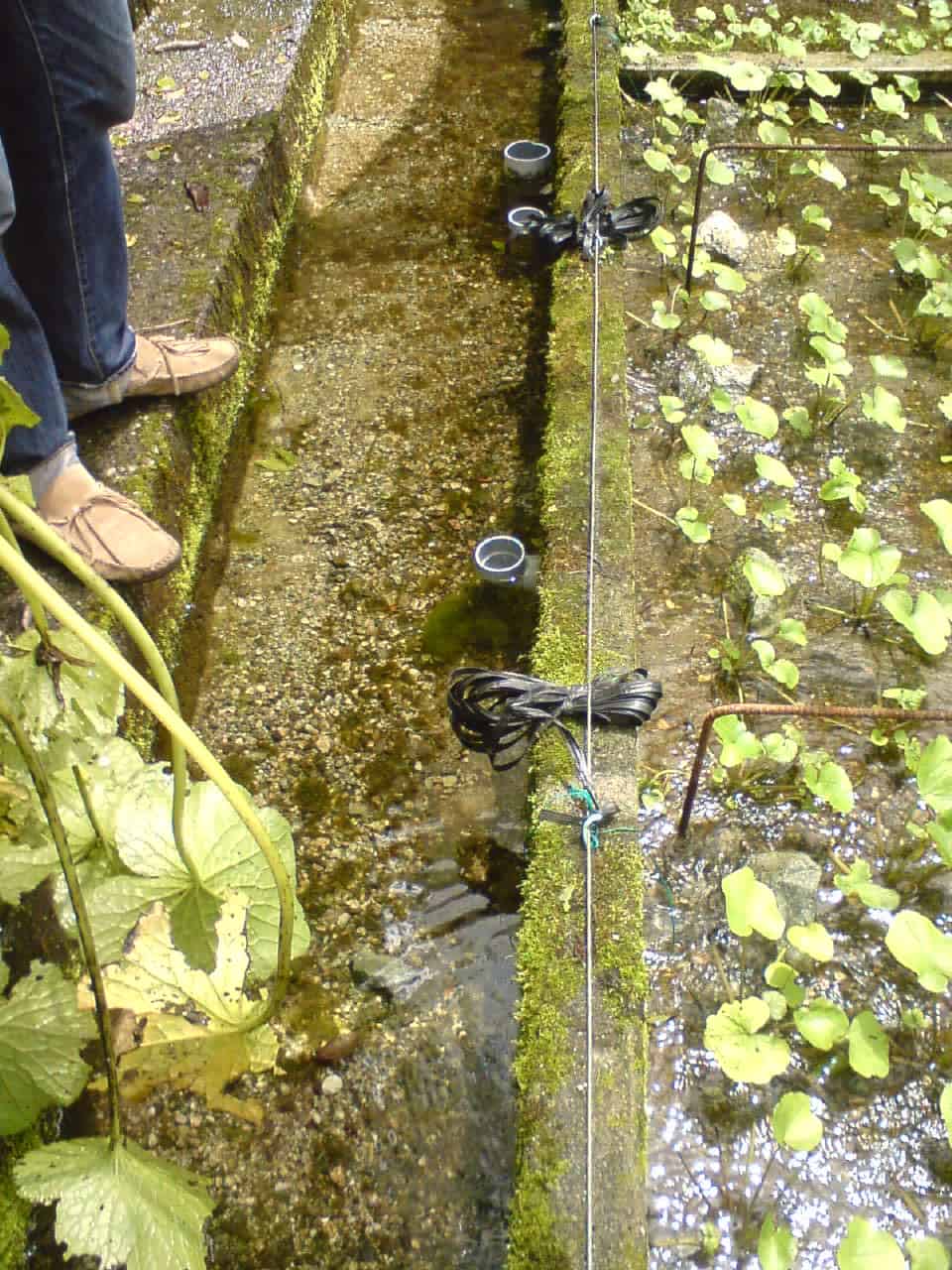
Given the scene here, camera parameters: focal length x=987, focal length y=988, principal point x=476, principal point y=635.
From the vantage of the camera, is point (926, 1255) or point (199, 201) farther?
point (199, 201)

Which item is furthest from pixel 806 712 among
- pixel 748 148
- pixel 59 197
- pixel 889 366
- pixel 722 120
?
pixel 722 120

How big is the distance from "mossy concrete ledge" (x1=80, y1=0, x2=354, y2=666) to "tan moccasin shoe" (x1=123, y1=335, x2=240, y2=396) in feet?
0.21

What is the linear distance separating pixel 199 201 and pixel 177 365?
752mm

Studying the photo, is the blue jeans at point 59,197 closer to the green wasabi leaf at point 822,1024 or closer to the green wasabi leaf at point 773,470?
the green wasabi leaf at point 773,470

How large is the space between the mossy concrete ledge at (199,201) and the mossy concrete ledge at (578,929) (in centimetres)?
76

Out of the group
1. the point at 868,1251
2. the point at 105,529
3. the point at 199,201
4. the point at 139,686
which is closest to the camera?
the point at 139,686

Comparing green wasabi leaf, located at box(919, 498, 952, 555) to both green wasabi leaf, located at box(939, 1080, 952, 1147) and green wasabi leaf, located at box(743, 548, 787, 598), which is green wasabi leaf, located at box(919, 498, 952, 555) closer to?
green wasabi leaf, located at box(743, 548, 787, 598)

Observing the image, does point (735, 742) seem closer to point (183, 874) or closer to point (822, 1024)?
point (822, 1024)

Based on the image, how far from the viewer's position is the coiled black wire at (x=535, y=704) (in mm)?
1628

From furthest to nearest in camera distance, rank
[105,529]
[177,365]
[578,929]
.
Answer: [177,365] < [105,529] < [578,929]

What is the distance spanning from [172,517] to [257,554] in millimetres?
266

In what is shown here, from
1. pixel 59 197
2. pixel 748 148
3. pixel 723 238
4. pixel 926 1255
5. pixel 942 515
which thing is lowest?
pixel 926 1255

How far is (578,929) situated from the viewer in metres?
1.43

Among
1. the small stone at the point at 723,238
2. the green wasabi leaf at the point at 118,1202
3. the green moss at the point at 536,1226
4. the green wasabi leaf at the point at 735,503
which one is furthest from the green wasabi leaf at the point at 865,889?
the small stone at the point at 723,238
